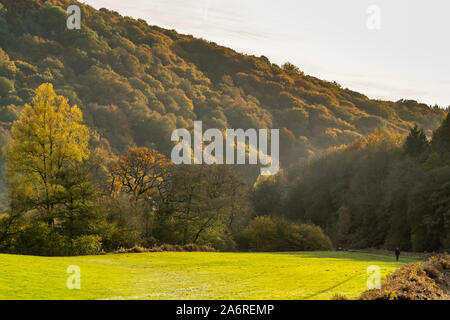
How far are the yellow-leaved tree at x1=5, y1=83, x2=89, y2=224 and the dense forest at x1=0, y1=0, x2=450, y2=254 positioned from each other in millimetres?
145

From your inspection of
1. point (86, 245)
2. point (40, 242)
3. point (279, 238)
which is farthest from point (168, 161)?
point (40, 242)

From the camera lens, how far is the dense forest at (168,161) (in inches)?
1764

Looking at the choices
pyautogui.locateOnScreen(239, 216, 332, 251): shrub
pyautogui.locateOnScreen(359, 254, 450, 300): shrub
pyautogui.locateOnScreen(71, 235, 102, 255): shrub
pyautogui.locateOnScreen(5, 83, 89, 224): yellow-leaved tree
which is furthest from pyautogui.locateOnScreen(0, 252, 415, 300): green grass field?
pyautogui.locateOnScreen(239, 216, 332, 251): shrub

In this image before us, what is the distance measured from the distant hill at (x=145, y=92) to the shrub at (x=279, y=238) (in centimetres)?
4890

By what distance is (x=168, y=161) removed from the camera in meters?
61.8

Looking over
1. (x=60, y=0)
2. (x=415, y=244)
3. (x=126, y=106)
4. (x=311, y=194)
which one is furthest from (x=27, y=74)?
(x=415, y=244)

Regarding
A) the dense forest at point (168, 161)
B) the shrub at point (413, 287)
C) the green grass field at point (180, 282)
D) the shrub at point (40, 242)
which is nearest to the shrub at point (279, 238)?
the dense forest at point (168, 161)

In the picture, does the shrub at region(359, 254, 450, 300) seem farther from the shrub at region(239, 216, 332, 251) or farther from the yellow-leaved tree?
the shrub at region(239, 216, 332, 251)

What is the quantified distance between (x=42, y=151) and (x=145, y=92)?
100646 mm

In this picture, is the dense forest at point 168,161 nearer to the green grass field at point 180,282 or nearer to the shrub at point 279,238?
the shrub at point 279,238

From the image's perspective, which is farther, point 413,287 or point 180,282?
point 180,282

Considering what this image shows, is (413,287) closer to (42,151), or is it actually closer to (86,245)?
(86,245)
